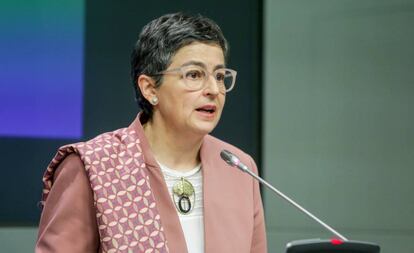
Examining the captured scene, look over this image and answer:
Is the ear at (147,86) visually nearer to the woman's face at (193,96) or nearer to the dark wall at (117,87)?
the woman's face at (193,96)

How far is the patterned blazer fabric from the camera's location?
5.28ft

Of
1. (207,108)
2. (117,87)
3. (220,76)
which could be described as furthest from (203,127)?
(117,87)

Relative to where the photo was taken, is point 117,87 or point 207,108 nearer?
point 207,108

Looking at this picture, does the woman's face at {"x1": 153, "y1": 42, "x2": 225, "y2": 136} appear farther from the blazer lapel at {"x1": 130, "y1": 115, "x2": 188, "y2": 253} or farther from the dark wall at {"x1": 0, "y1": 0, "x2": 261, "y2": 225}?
the dark wall at {"x1": 0, "y1": 0, "x2": 261, "y2": 225}

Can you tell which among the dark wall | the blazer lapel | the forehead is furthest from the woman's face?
the dark wall

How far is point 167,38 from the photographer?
1.77 m

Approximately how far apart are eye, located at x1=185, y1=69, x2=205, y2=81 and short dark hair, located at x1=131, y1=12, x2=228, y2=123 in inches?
2.3

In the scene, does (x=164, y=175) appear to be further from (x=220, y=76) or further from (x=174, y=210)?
(x=220, y=76)

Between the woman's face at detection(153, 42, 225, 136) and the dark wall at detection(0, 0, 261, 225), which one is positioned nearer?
the woman's face at detection(153, 42, 225, 136)

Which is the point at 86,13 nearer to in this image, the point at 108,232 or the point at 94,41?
the point at 94,41

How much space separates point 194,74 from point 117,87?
3.96 feet

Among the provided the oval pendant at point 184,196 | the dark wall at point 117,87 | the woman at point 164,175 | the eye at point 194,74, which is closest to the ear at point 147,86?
the woman at point 164,175

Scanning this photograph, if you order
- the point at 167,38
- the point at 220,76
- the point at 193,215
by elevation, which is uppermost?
the point at 167,38

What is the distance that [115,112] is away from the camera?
9.57 feet
